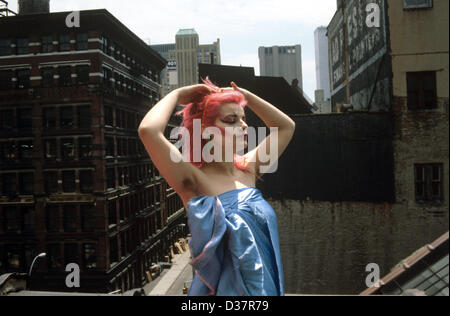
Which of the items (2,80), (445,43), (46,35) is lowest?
(445,43)

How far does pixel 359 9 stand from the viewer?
7.20m

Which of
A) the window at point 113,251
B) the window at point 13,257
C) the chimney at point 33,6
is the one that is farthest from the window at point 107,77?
the window at point 13,257

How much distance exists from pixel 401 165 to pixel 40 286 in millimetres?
21155

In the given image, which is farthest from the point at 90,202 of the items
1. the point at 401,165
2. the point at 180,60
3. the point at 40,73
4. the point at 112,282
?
the point at 401,165

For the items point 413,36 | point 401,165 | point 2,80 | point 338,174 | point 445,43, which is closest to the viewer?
point 445,43

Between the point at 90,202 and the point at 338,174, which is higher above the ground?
the point at 338,174

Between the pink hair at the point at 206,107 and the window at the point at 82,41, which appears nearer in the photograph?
the pink hair at the point at 206,107

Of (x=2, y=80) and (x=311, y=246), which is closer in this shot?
(x=311, y=246)

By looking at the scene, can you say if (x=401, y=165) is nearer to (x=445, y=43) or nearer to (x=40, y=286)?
(x=445, y=43)

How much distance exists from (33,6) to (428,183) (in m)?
19.1

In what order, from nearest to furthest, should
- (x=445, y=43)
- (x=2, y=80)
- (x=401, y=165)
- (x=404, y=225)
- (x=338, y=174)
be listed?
(x=445, y=43), (x=401, y=165), (x=404, y=225), (x=338, y=174), (x=2, y=80)

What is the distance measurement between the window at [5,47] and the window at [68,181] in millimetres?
7956

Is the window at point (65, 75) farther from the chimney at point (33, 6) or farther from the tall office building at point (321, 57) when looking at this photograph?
the tall office building at point (321, 57)

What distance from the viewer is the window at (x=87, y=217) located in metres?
19.3
